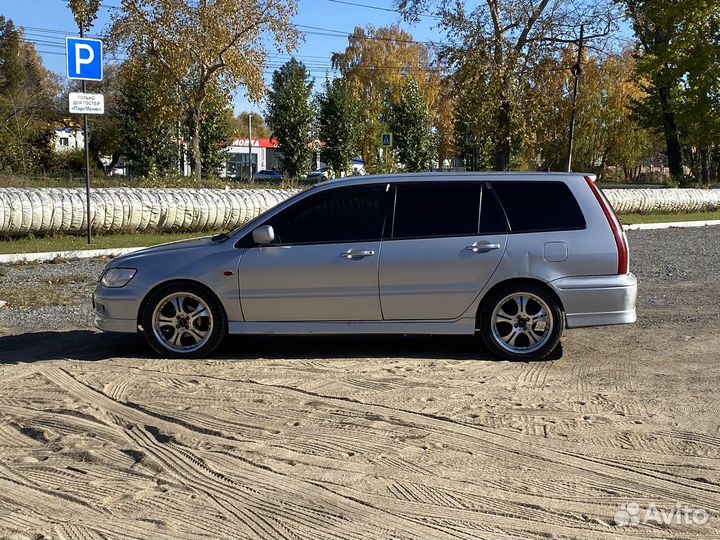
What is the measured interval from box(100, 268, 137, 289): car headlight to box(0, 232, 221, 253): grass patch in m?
8.68

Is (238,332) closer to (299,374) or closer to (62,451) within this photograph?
(299,374)

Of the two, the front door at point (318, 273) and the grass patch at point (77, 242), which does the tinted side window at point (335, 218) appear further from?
the grass patch at point (77, 242)

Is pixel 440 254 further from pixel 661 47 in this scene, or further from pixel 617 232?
pixel 661 47

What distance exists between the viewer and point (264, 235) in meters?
7.09

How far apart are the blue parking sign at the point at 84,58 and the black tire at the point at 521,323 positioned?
9888 millimetres

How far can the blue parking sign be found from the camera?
1391 cm

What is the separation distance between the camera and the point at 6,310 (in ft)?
32.0

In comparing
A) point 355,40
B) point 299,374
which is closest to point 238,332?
point 299,374

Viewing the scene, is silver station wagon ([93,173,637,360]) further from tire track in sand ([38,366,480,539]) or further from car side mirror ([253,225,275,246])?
tire track in sand ([38,366,480,539])

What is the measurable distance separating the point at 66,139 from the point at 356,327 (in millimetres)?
73765

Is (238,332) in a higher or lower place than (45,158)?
lower

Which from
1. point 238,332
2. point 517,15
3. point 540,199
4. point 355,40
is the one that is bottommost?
point 238,332

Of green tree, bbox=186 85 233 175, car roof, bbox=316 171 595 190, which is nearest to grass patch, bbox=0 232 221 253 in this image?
car roof, bbox=316 171 595 190

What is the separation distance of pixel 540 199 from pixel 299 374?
8.84 feet
